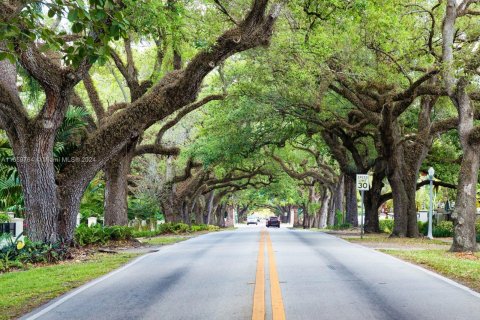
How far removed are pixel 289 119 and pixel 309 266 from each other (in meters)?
16.1

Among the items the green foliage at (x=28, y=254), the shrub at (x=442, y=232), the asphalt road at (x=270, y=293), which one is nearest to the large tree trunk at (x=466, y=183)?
the asphalt road at (x=270, y=293)

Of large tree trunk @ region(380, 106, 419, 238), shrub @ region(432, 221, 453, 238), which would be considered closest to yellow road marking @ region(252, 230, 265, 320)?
large tree trunk @ region(380, 106, 419, 238)

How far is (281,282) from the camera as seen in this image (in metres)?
10.3

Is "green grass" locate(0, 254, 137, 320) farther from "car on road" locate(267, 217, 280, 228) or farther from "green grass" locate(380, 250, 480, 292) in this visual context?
"car on road" locate(267, 217, 280, 228)

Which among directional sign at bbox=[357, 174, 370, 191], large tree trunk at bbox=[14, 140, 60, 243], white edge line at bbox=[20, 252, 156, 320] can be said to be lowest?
white edge line at bbox=[20, 252, 156, 320]

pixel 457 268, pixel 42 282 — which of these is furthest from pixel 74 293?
pixel 457 268

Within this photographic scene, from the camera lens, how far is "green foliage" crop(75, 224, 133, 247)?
779 inches

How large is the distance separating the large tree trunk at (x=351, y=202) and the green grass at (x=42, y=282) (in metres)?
25.6

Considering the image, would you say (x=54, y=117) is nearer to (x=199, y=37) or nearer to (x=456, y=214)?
(x=199, y=37)

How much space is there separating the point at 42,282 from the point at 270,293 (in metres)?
4.82

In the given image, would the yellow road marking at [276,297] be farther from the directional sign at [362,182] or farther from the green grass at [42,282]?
the directional sign at [362,182]

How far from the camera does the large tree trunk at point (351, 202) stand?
129ft

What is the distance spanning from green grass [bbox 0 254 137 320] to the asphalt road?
15.6 inches

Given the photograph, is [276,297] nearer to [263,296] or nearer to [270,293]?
[263,296]
